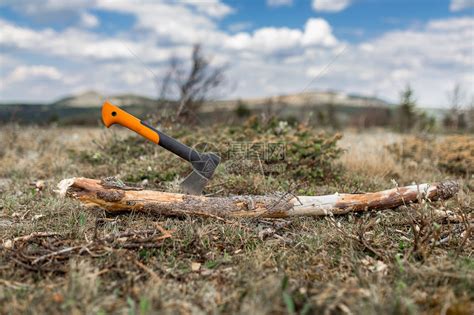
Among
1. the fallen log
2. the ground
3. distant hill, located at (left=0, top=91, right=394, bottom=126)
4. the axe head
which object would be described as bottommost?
the ground

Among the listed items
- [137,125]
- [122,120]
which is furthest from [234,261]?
[122,120]

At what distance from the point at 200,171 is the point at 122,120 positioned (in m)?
0.94

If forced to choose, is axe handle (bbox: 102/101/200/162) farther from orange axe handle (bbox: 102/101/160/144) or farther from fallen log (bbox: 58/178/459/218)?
fallen log (bbox: 58/178/459/218)

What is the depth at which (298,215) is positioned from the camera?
12.1 feet

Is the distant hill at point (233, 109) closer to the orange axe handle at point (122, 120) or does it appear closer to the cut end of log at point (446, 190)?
the cut end of log at point (446, 190)

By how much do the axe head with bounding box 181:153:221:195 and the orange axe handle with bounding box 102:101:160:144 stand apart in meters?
0.49

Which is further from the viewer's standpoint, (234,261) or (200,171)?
(200,171)

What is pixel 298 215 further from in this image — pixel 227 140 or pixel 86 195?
pixel 227 140

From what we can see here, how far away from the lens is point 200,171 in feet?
13.2

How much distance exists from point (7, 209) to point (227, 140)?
3.12m

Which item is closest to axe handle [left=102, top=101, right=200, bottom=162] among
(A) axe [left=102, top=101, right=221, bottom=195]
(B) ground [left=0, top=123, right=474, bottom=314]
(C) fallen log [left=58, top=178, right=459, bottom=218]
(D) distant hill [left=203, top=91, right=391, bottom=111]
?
(A) axe [left=102, top=101, right=221, bottom=195]

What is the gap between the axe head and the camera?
3.97 metres

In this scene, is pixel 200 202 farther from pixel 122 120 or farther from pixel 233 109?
pixel 233 109

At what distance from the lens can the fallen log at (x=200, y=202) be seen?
3447 millimetres
